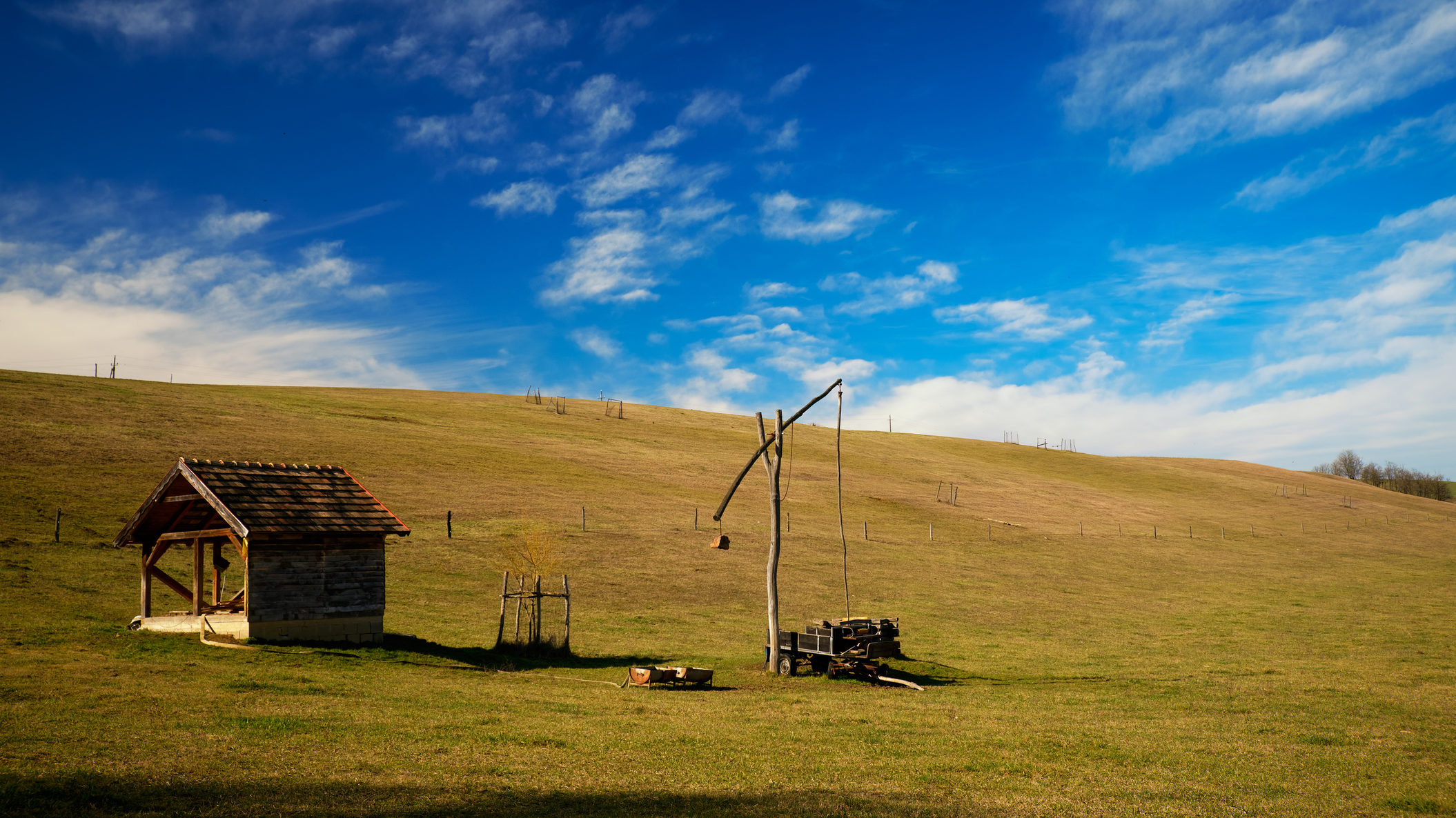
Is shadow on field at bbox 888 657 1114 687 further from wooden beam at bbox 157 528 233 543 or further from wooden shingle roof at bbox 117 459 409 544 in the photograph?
wooden beam at bbox 157 528 233 543

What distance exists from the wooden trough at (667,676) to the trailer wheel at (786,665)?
2.96 meters

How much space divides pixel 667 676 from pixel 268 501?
37.2 ft

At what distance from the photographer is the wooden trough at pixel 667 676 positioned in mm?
19406

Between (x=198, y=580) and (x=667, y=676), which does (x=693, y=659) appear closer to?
(x=667, y=676)

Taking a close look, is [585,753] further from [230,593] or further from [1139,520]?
[1139,520]

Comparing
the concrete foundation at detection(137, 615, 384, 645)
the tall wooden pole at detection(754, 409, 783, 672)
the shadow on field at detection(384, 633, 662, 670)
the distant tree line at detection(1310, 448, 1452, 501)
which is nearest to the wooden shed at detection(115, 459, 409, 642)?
the concrete foundation at detection(137, 615, 384, 645)

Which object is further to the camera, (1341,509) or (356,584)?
(1341,509)

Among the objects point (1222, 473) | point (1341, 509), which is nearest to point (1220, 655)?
point (1341, 509)

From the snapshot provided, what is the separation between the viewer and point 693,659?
24.4 metres

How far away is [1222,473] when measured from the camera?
11019 centimetres

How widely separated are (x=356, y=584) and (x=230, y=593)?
10.6 m

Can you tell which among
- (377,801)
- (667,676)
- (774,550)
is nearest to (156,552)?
(667,676)

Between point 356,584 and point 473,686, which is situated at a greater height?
point 356,584

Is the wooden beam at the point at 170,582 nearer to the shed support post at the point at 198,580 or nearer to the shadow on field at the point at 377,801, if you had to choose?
the shed support post at the point at 198,580
